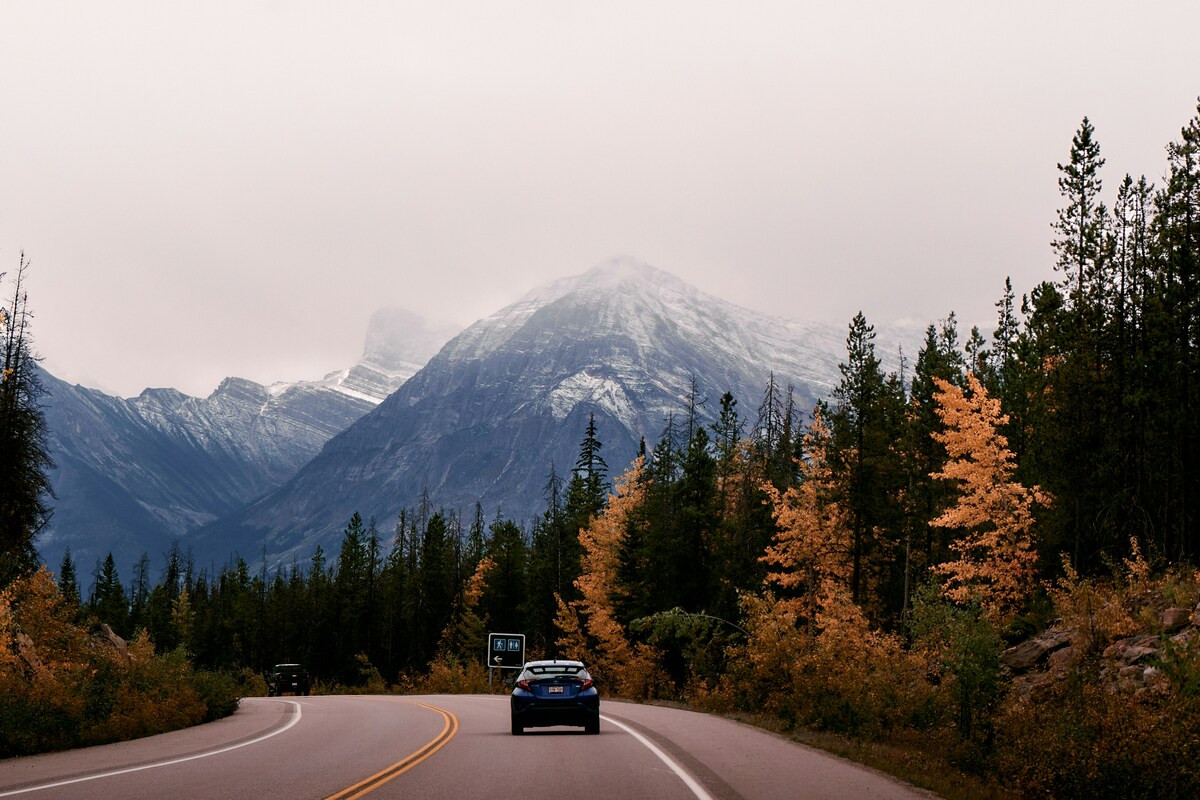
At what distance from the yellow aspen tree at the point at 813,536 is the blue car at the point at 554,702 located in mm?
21484

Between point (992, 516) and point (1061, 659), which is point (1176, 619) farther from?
point (992, 516)

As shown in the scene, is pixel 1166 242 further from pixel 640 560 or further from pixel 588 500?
pixel 588 500

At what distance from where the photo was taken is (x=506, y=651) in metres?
63.4

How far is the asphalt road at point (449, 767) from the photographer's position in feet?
40.2

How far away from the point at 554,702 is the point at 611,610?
35.3m

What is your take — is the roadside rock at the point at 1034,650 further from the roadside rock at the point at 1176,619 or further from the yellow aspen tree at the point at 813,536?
the yellow aspen tree at the point at 813,536

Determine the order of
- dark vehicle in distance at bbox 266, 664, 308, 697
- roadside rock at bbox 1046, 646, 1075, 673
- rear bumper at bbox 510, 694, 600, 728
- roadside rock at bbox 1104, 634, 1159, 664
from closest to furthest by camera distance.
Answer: roadside rock at bbox 1104, 634, 1159, 664, rear bumper at bbox 510, 694, 600, 728, roadside rock at bbox 1046, 646, 1075, 673, dark vehicle in distance at bbox 266, 664, 308, 697

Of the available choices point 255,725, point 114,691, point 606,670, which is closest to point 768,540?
point 606,670

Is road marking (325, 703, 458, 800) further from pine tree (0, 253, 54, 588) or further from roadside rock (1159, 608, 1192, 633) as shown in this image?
pine tree (0, 253, 54, 588)

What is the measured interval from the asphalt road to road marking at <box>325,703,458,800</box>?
24 millimetres

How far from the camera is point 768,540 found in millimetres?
52062

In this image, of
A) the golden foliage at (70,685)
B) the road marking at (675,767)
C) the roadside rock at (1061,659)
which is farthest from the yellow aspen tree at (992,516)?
the golden foliage at (70,685)

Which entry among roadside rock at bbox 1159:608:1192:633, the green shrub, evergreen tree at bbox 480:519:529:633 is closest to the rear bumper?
the green shrub

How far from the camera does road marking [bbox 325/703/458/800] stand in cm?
1194
